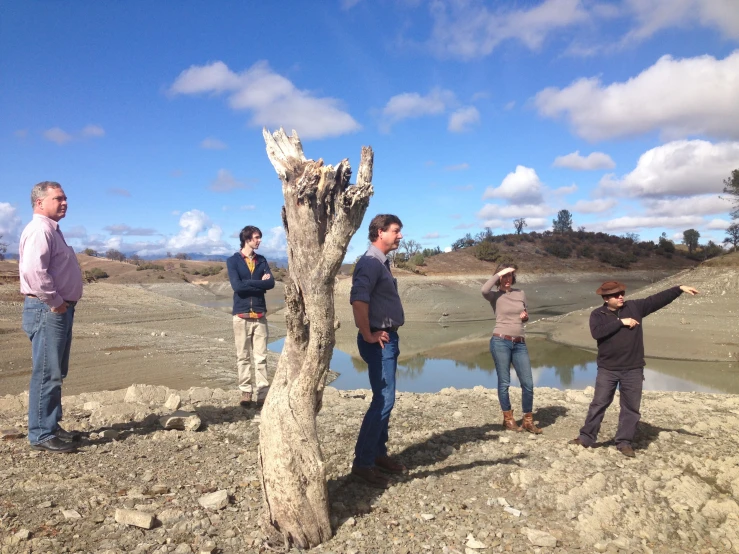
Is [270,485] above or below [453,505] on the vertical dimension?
above

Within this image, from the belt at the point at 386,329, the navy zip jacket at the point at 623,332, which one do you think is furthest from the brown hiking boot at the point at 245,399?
the navy zip jacket at the point at 623,332

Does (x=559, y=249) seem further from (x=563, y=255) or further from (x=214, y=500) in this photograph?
(x=214, y=500)

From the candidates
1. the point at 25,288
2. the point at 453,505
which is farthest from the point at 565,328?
the point at 25,288

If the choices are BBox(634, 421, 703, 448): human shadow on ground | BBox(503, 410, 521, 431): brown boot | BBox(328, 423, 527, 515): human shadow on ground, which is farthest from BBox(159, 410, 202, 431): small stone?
BBox(634, 421, 703, 448): human shadow on ground

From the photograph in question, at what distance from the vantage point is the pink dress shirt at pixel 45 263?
3.95 metres

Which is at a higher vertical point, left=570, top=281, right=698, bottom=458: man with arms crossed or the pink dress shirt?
the pink dress shirt

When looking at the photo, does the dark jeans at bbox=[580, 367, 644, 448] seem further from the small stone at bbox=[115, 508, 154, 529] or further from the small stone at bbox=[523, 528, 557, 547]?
the small stone at bbox=[115, 508, 154, 529]

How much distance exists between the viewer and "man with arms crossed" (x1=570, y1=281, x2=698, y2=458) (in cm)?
502

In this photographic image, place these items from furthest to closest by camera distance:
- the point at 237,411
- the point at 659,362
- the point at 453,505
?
1. the point at 659,362
2. the point at 237,411
3. the point at 453,505

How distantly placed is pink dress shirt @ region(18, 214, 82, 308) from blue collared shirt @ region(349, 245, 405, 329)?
2412mm

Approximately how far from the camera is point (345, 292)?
1304 inches

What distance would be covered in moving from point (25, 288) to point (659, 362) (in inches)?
613

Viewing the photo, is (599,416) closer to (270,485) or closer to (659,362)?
(270,485)

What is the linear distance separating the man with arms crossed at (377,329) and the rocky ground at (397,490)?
0.30 meters
